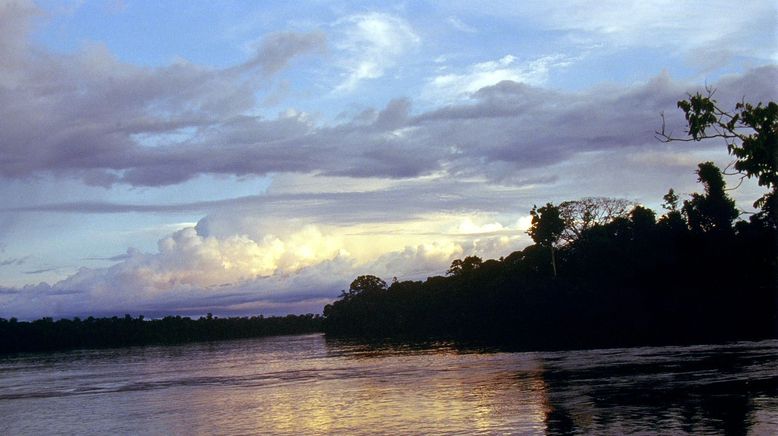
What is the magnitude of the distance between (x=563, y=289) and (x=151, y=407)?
84.1 m

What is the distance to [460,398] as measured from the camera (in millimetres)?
45219

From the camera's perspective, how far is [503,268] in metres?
152

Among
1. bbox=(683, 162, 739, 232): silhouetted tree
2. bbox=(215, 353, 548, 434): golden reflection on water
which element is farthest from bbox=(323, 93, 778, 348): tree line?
bbox=(215, 353, 548, 434): golden reflection on water

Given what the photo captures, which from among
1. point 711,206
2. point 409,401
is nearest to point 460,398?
point 409,401

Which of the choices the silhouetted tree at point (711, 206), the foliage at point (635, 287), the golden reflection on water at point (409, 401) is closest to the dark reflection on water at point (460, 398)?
the golden reflection on water at point (409, 401)

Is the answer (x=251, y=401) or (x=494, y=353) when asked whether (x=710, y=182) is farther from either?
(x=251, y=401)

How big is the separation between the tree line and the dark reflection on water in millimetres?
18675

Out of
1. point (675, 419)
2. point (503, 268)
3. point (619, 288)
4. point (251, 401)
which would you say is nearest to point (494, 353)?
point (251, 401)

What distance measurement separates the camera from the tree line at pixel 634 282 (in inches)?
3812

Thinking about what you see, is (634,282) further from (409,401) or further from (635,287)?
(409,401)

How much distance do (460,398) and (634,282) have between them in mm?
78529

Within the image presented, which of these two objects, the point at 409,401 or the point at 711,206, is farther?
the point at 711,206

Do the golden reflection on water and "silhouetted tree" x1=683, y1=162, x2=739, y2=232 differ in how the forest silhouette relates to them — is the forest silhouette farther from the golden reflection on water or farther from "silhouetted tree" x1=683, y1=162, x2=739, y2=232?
the golden reflection on water

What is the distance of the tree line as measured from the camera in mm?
96812
